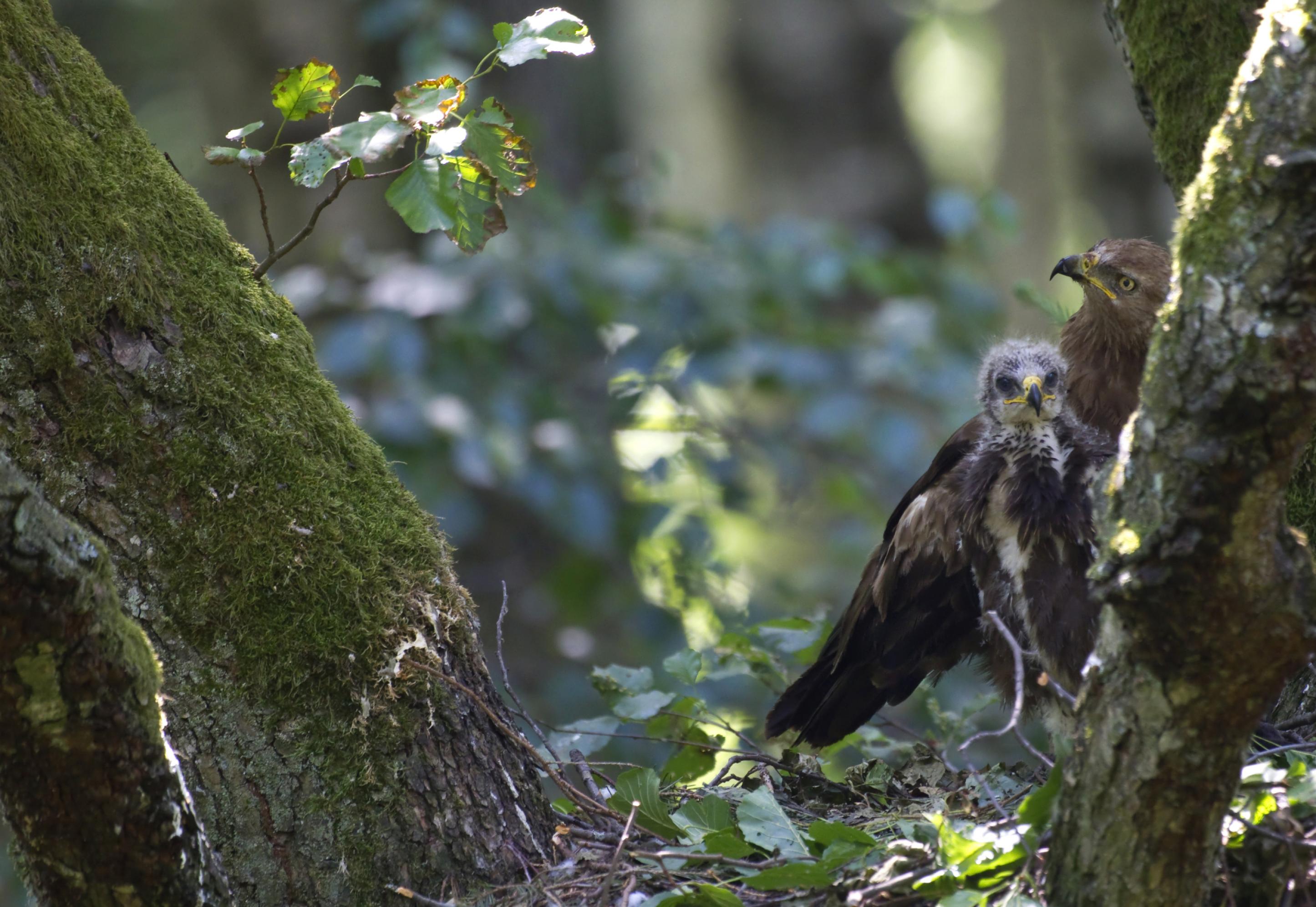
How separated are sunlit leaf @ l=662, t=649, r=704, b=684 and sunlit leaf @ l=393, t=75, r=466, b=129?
5.17 feet

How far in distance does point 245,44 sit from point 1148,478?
6115 millimetres

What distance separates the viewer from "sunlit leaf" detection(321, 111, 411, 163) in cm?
197

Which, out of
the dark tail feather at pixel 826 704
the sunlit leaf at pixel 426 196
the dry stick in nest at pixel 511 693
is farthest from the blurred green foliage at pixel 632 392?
the sunlit leaf at pixel 426 196

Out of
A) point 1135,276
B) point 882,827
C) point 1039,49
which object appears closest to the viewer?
point 882,827

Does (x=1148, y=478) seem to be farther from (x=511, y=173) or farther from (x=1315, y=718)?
(x=1315, y=718)

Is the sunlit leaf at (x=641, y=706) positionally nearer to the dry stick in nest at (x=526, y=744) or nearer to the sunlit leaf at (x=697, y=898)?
the dry stick in nest at (x=526, y=744)

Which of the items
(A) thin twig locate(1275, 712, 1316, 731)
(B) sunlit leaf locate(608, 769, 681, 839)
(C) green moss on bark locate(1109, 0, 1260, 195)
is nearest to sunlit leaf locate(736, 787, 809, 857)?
(B) sunlit leaf locate(608, 769, 681, 839)

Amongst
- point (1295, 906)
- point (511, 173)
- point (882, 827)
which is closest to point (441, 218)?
point (511, 173)

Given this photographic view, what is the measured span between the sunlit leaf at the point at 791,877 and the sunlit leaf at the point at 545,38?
4.59 feet

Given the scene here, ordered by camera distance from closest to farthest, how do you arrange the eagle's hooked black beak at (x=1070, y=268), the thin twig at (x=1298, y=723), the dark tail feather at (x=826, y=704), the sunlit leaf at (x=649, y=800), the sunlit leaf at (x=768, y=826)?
the sunlit leaf at (x=768, y=826), the sunlit leaf at (x=649, y=800), the thin twig at (x=1298, y=723), the dark tail feather at (x=826, y=704), the eagle's hooked black beak at (x=1070, y=268)

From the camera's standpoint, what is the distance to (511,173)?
84.4 inches

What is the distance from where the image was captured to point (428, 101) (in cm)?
204

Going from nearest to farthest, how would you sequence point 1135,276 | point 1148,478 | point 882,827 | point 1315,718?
point 1148,478 → point 882,827 → point 1315,718 → point 1135,276

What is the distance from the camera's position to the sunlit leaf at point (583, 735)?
309 centimetres
